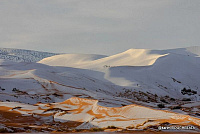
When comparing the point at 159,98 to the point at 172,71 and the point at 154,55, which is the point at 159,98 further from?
the point at 154,55

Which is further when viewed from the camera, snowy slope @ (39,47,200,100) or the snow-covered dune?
the snow-covered dune

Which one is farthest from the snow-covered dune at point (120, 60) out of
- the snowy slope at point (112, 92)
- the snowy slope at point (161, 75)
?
the snowy slope at point (161, 75)

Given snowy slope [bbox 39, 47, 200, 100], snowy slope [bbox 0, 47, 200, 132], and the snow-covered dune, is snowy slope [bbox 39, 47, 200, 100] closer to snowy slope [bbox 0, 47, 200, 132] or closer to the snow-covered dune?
snowy slope [bbox 0, 47, 200, 132]

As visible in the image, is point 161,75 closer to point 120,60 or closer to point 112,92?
point 112,92

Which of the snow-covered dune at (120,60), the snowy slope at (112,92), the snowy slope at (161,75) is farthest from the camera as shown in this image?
the snow-covered dune at (120,60)

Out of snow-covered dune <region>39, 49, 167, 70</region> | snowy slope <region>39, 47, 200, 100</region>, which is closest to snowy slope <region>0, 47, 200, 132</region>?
snowy slope <region>39, 47, 200, 100</region>

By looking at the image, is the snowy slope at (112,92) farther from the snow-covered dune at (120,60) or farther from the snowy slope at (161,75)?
the snow-covered dune at (120,60)

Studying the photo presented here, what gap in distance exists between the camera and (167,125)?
54.0 feet

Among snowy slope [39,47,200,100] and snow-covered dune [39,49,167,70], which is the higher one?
snow-covered dune [39,49,167,70]

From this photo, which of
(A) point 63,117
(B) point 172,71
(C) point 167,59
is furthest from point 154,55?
→ (A) point 63,117

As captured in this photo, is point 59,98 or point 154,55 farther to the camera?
point 154,55

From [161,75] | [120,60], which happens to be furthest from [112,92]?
[120,60]

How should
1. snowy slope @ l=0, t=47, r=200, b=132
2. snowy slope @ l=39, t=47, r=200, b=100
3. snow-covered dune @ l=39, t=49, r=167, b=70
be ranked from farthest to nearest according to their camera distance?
snow-covered dune @ l=39, t=49, r=167, b=70 → snowy slope @ l=39, t=47, r=200, b=100 → snowy slope @ l=0, t=47, r=200, b=132

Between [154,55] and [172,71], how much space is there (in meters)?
30.2
